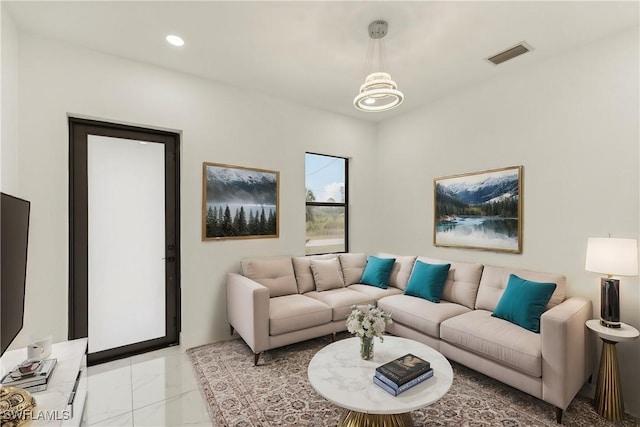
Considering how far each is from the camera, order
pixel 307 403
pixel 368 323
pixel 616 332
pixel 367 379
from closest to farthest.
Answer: pixel 367 379 < pixel 368 323 < pixel 616 332 < pixel 307 403

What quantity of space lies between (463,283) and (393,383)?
1.96 metres

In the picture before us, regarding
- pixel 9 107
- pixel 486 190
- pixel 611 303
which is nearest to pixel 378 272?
pixel 486 190

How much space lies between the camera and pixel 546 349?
209cm

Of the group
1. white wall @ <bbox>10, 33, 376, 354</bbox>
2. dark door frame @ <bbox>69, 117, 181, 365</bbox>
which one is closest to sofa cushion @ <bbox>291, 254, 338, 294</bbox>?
white wall @ <bbox>10, 33, 376, 354</bbox>

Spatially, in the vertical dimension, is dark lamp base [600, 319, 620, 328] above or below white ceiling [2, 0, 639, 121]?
below

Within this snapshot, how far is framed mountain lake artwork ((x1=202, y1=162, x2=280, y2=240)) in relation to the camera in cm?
341

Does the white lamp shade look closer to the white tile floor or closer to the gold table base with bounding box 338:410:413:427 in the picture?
the gold table base with bounding box 338:410:413:427

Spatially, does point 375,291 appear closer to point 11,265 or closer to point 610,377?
point 610,377

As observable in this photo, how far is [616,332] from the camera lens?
7.06ft

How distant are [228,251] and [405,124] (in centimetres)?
301

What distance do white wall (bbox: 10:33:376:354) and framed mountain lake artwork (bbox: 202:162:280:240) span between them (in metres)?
0.08

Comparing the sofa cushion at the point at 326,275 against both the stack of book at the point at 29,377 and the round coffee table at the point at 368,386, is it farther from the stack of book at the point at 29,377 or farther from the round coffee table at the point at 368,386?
the stack of book at the point at 29,377

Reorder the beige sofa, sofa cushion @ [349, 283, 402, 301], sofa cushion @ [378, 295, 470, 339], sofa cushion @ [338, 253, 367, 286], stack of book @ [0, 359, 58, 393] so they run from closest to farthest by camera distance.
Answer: stack of book @ [0, 359, 58, 393] → the beige sofa → sofa cushion @ [378, 295, 470, 339] → sofa cushion @ [349, 283, 402, 301] → sofa cushion @ [338, 253, 367, 286]

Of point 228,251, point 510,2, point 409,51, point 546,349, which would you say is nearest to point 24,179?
point 228,251
